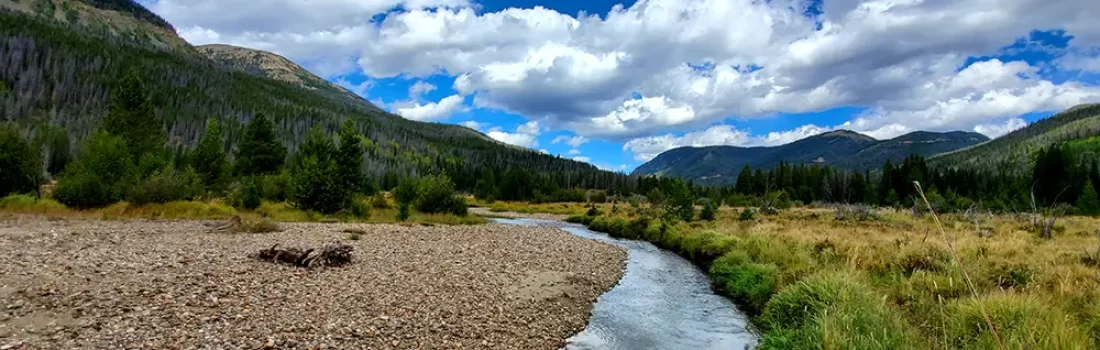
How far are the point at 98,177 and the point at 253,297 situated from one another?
104 ft

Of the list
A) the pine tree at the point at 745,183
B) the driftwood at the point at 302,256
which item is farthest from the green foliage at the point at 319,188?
the pine tree at the point at 745,183

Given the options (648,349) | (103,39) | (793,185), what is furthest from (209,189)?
(103,39)

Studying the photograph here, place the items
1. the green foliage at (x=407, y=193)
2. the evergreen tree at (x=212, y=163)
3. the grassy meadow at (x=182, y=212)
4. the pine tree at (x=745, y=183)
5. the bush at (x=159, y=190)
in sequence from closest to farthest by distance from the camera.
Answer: the grassy meadow at (x=182, y=212) → the bush at (x=159, y=190) → the evergreen tree at (x=212, y=163) → the green foliage at (x=407, y=193) → the pine tree at (x=745, y=183)

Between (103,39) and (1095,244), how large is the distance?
24959 centimetres

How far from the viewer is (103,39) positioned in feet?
618

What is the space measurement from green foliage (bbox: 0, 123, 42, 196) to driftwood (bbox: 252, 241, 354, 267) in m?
29.7

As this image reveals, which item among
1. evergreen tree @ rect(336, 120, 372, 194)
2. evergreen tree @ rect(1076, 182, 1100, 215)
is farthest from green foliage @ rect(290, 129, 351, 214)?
evergreen tree @ rect(1076, 182, 1100, 215)

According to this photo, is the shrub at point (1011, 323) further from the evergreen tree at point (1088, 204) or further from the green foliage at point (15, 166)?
the evergreen tree at point (1088, 204)

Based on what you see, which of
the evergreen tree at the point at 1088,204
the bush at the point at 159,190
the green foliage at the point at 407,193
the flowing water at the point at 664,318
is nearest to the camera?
the flowing water at the point at 664,318

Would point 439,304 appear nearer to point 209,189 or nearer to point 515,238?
point 515,238

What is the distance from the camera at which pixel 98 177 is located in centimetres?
A: 3534

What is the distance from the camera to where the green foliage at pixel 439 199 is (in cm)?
5494

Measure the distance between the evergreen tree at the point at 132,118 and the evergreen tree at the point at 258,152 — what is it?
35.8 feet

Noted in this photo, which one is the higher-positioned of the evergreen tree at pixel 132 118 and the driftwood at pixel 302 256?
the evergreen tree at pixel 132 118
